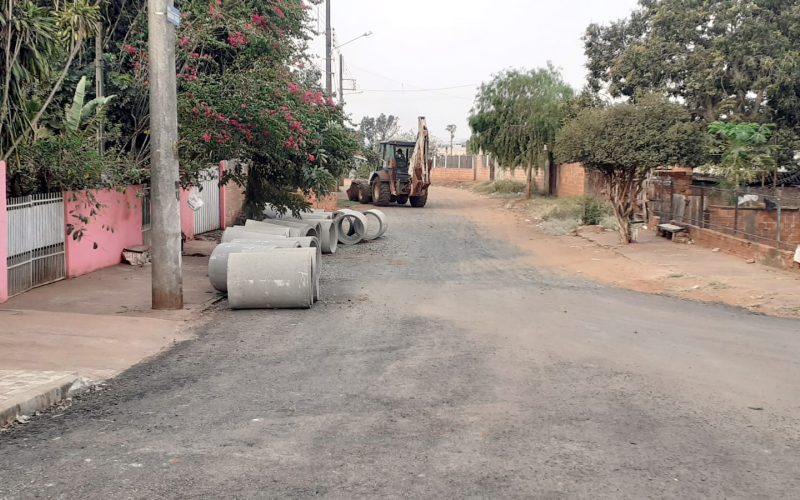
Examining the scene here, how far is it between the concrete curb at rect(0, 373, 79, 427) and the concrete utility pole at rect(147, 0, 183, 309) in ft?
12.3

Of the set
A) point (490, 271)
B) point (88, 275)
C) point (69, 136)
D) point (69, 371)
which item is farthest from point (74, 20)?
point (490, 271)

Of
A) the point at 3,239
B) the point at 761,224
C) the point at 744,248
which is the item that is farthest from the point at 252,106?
the point at 761,224

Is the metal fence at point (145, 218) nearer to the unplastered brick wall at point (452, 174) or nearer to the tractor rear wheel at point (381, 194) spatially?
the tractor rear wheel at point (381, 194)

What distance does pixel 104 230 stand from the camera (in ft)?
45.3

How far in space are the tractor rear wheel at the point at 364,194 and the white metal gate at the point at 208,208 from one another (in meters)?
14.2

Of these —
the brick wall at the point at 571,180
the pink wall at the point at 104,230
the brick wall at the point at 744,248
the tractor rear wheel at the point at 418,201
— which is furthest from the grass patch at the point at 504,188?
the pink wall at the point at 104,230

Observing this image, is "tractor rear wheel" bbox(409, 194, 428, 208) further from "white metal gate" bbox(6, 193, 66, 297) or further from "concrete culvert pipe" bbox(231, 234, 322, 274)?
"white metal gate" bbox(6, 193, 66, 297)

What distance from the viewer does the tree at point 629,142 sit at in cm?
1791

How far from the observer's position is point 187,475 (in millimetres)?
4488

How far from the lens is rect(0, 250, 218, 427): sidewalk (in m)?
6.35

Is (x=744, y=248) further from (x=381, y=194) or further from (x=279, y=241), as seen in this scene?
(x=381, y=194)

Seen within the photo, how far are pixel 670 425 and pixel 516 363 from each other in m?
2.12

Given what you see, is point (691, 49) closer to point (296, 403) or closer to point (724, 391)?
point (724, 391)

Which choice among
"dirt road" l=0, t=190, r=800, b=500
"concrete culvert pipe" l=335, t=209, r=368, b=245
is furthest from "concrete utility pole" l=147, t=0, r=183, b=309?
"concrete culvert pipe" l=335, t=209, r=368, b=245
